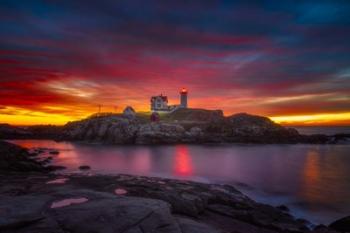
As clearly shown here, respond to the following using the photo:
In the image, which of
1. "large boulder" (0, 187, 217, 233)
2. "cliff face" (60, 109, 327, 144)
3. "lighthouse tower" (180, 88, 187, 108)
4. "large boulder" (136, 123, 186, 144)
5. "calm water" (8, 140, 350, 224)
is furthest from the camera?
"lighthouse tower" (180, 88, 187, 108)

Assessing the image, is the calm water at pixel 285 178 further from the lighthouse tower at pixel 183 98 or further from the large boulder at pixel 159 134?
the lighthouse tower at pixel 183 98

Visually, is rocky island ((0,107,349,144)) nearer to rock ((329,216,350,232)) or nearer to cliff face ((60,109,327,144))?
cliff face ((60,109,327,144))

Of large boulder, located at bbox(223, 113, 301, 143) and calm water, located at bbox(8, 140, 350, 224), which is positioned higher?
large boulder, located at bbox(223, 113, 301, 143)

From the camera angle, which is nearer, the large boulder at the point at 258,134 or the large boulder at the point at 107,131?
the large boulder at the point at 107,131

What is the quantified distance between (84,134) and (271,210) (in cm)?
7928

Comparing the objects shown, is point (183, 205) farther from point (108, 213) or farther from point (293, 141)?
point (293, 141)

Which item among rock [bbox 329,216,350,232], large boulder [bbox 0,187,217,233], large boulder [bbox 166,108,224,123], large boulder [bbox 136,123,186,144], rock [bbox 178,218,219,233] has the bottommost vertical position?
rock [bbox 329,216,350,232]

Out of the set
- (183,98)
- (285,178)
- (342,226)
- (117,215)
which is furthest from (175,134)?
(117,215)

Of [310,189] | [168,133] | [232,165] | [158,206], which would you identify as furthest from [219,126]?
[158,206]

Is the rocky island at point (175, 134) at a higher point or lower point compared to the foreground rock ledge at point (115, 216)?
higher

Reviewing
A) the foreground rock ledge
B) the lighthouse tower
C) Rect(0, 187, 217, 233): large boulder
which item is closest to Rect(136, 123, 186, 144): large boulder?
the lighthouse tower

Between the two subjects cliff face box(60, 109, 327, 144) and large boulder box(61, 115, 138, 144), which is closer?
large boulder box(61, 115, 138, 144)

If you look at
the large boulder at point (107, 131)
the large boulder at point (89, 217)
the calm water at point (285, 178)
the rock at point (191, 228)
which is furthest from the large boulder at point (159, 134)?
the rock at point (191, 228)

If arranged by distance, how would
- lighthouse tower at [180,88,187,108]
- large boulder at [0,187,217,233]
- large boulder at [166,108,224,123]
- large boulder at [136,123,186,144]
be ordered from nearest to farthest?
large boulder at [0,187,217,233]
large boulder at [136,123,186,144]
large boulder at [166,108,224,123]
lighthouse tower at [180,88,187,108]
